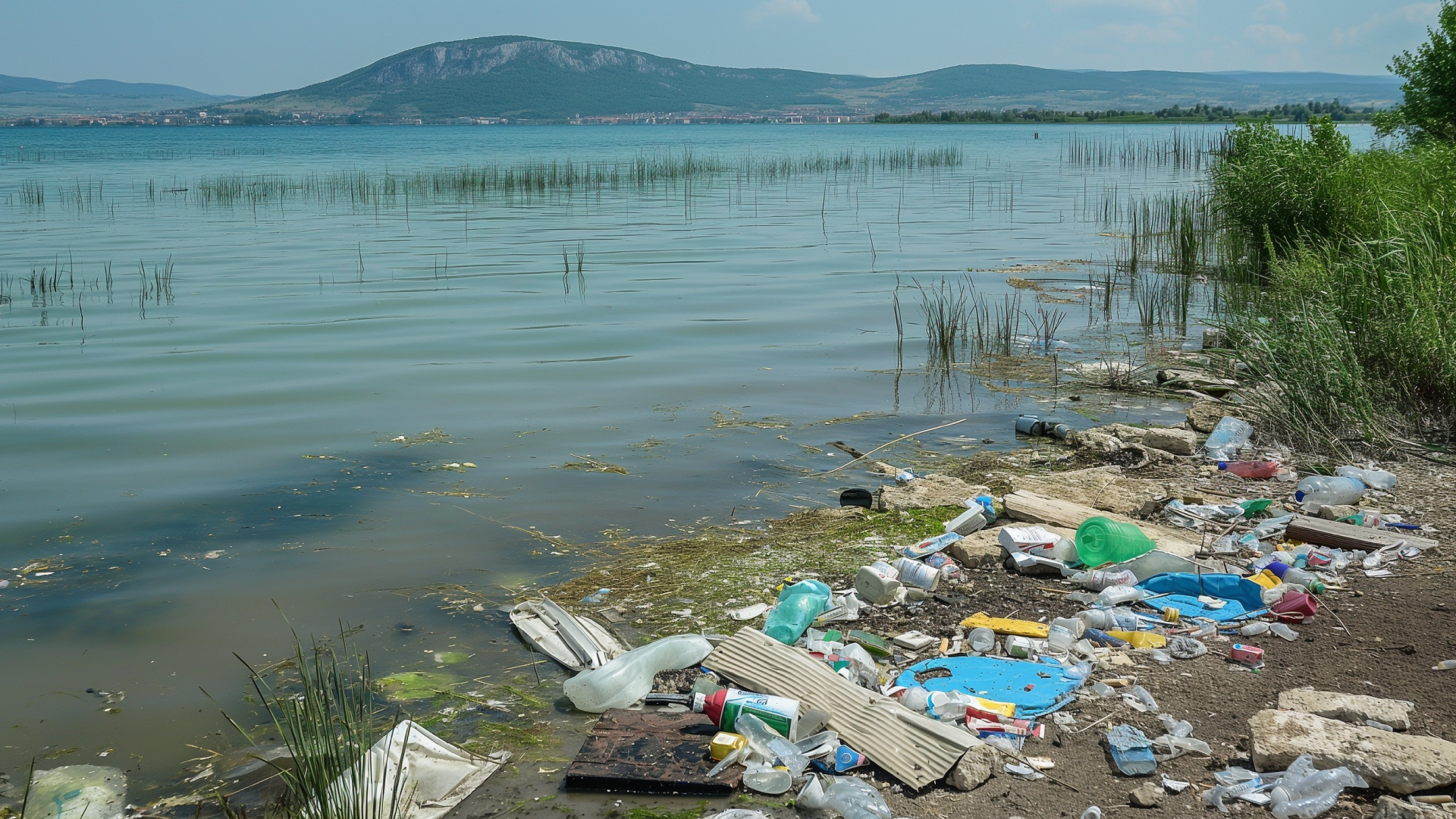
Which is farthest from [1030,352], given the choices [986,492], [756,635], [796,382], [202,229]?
[202,229]

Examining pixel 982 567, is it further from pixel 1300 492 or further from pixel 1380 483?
pixel 1380 483

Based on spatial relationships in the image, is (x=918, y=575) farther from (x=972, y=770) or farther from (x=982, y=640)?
(x=972, y=770)

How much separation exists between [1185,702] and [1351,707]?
51 cm

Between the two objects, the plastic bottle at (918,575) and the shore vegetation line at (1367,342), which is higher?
the shore vegetation line at (1367,342)

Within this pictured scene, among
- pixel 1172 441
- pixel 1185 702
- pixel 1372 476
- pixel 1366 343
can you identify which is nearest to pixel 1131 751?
pixel 1185 702

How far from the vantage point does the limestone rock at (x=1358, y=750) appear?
9.21 ft

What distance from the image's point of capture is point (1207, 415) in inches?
305

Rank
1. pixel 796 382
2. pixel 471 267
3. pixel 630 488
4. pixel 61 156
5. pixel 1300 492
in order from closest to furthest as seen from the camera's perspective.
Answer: pixel 1300 492, pixel 630 488, pixel 796 382, pixel 471 267, pixel 61 156

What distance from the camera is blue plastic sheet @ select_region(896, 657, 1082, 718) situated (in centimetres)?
363

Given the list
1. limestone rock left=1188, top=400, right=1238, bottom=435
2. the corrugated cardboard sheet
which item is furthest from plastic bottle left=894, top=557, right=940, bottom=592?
limestone rock left=1188, top=400, right=1238, bottom=435

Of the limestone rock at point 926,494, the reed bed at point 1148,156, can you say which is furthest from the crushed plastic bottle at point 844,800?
the reed bed at point 1148,156

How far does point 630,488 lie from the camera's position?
6727 millimetres

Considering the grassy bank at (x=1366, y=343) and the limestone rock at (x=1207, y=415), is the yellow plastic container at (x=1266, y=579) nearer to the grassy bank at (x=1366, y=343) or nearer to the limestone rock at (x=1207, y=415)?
the grassy bank at (x=1366, y=343)

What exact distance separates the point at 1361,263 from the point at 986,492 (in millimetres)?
3292
